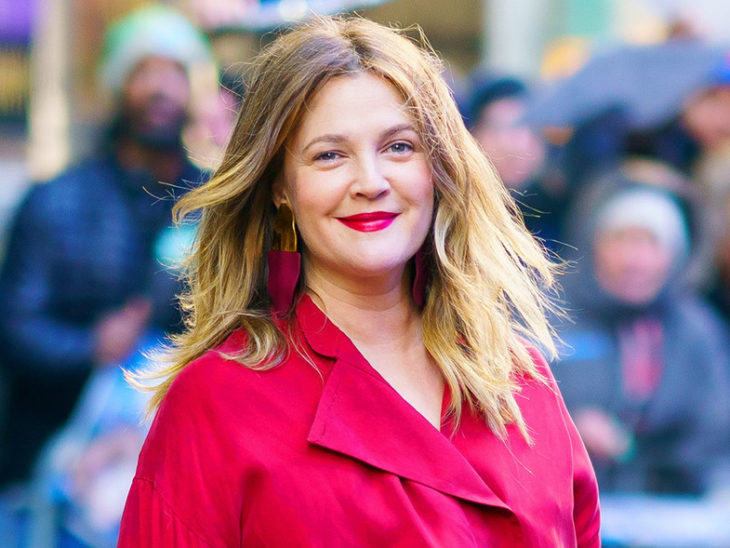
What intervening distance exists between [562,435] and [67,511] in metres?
2.45

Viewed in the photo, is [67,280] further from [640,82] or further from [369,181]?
[640,82]

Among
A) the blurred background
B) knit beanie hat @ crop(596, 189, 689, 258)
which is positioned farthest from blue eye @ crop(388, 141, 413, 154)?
knit beanie hat @ crop(596, 189, 689, 258)

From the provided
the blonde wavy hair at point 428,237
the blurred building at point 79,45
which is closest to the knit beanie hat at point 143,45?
the blurred building at point 79,45

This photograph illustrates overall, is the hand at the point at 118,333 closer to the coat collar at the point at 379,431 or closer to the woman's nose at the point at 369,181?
the coat collar at the point at 379,431

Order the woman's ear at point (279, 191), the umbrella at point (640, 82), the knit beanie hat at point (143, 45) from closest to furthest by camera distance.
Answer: the woman's ear at point (279, 191) → the knit beanie hat at point (143, 45) → the umbrella at point (640, 82)

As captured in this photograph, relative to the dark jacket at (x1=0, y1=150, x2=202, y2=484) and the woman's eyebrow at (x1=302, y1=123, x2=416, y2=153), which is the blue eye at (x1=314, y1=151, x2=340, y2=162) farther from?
the dark jacket at (x1=0, y1=150, x2=202, y2=484)

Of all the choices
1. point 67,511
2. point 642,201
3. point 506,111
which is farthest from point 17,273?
point 642,201

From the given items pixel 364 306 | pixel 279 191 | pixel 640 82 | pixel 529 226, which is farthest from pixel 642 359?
pixel 279 191

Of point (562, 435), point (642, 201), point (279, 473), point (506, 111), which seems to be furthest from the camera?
point (506, 111)

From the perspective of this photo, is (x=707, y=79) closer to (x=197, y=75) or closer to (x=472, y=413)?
(x=197, y=75)

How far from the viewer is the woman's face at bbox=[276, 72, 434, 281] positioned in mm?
1896

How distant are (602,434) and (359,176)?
94.8 inches

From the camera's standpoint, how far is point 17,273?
4035mm

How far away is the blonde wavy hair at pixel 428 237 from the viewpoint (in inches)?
76.9
